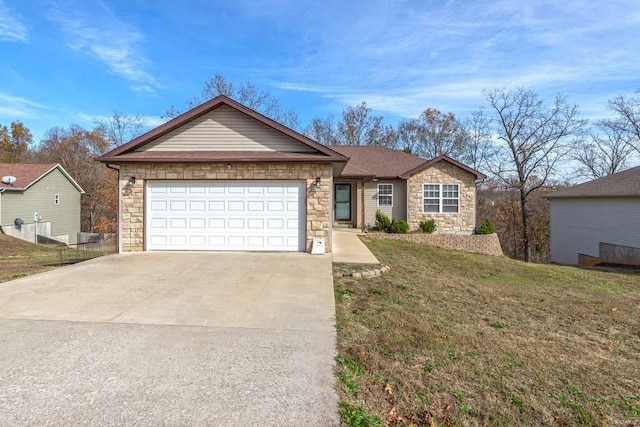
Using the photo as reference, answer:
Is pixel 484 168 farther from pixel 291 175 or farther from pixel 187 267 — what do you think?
pixel 187 267

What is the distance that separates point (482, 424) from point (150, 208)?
9.81 meters

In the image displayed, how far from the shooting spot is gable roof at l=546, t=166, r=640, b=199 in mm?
17797

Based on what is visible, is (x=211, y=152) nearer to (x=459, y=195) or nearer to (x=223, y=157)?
(x=223, y=157)

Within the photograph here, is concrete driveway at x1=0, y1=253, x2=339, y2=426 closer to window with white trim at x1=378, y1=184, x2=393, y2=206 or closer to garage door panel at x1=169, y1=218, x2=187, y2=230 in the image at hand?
garage door panel at x1=169, y1=218, x2=187, y2=230

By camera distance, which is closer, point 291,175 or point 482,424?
point 482,424

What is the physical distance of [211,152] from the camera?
10656mm

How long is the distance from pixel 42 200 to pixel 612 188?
110 ft

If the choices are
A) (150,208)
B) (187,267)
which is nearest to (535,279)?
(187,267)

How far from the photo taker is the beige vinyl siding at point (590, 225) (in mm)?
17845

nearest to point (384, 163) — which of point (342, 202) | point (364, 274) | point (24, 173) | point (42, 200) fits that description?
point (342, 202)

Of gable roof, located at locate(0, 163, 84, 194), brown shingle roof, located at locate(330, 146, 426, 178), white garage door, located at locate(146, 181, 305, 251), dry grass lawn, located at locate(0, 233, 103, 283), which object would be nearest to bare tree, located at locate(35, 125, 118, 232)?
gable roof, located at locate(0, 163, 84, 194)

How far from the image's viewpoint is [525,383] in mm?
3643

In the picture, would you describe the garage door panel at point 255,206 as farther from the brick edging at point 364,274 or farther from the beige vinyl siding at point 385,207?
the beige vinyl siding at point 385,207

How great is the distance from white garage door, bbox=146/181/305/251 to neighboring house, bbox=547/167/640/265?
53.8 feet
